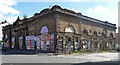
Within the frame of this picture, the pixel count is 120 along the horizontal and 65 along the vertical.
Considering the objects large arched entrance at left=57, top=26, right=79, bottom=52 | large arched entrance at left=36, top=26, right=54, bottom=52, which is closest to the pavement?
large arched entrance at left=57, top=26, right=79, bottom=52

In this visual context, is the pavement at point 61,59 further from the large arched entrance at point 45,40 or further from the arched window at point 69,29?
the arched window at point 69,29

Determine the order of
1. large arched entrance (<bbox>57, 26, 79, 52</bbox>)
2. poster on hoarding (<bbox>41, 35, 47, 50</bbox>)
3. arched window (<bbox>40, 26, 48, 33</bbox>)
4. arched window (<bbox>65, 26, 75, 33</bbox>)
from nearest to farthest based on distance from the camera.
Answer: large arched entrance (<bbox>57, 26, 79, 52</bbox>) < arched window (<bbox>65, 26, 75, 33</bbox>) < arched window (<bbox>40, 26, 48, 33</bbox>) < poster on hoarding (<bbox>41, 35, 47, 50</bbox>)

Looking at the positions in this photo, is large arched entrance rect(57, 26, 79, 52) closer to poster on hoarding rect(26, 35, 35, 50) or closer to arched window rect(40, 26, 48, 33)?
arched window rect(40, 26, 48, 33)

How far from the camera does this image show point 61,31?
2459 cm

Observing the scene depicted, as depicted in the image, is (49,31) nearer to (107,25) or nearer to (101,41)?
(101,41)

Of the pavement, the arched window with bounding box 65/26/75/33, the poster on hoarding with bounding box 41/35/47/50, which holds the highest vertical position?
the arched window with bounding box 65/26/75/33

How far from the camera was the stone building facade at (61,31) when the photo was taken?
80.0ft

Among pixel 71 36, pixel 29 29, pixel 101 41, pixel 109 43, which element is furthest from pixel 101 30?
pixel 29 29

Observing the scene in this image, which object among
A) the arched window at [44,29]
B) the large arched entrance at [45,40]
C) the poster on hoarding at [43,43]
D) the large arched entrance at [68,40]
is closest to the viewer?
the large arched entrance at [68,40]

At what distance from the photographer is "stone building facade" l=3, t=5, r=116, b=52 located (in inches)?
960

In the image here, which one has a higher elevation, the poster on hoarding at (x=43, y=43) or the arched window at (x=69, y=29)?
the arched window at (x=69, y=29)

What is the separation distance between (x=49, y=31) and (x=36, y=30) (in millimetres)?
5415

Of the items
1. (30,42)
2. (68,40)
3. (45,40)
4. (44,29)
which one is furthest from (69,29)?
(30,42)

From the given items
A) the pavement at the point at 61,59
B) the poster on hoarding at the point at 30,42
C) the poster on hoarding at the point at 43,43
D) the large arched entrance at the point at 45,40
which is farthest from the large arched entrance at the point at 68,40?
the poster on hoarding at the point at 30,42
